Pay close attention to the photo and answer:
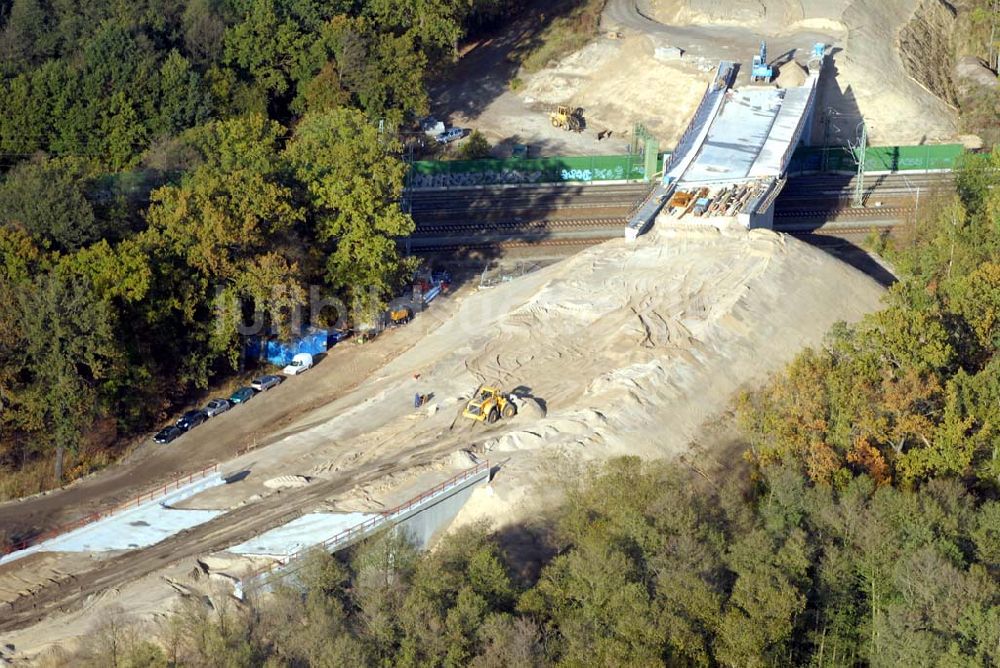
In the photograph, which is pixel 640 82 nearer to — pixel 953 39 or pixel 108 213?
pixel 953 39

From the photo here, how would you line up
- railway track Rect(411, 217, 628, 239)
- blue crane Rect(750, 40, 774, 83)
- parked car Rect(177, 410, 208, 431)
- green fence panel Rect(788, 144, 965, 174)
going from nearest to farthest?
1. parked car Rect(177, 410, 208, 431)
2. railway track Rect(411, 217, 628, 239)
3. green fence panel Rect(788, 144, 965, 174)
4. blue crane Rect(750, 40, 774, 83)

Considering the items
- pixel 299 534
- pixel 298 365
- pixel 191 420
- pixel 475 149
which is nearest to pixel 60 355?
pixel 191 420

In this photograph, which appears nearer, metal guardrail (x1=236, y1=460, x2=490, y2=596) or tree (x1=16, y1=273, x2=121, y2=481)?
metal guardrail (x1=236, y1=460, x2=490, y2=596)

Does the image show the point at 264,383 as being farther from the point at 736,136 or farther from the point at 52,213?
the point at 736,136

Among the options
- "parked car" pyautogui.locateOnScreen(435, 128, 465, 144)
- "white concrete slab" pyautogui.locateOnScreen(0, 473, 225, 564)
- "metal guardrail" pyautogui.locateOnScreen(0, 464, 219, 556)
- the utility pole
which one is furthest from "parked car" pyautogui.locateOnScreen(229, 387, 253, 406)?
the utility pole

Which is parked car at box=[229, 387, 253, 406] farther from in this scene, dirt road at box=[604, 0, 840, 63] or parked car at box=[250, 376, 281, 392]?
dirt road at box=[604, 0, 840, 63]

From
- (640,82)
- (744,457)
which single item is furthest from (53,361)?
(640,82)

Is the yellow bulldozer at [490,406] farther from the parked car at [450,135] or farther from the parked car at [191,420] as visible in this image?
the parked car at [450,135]
